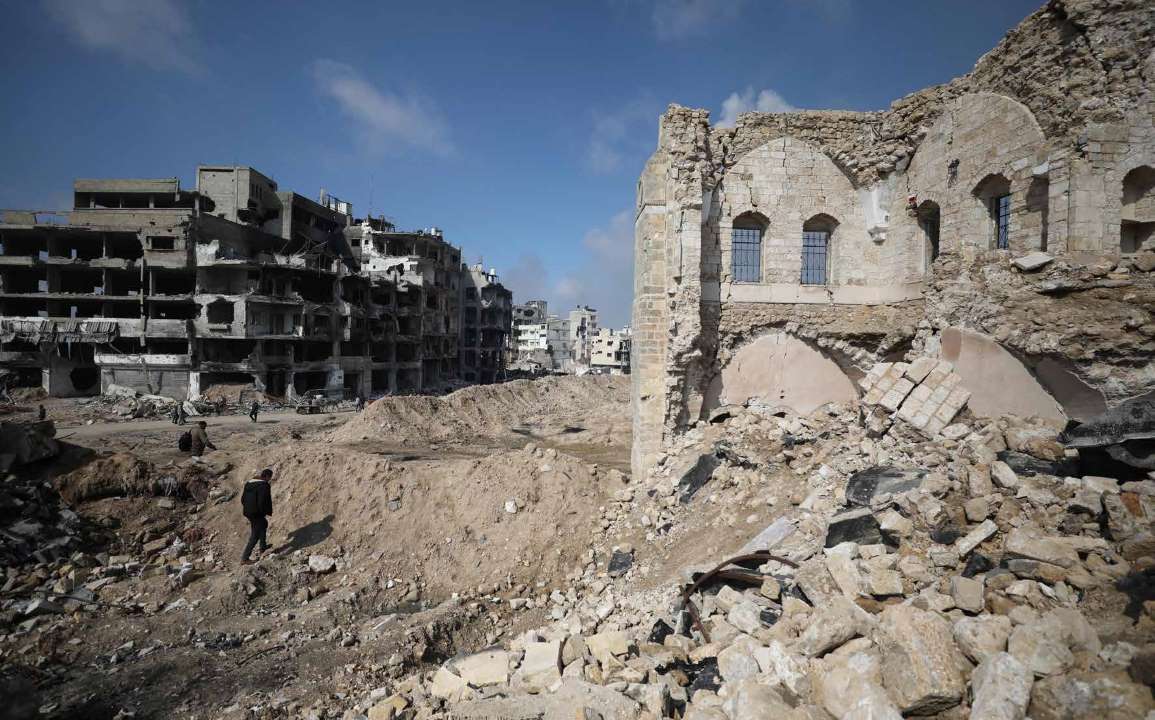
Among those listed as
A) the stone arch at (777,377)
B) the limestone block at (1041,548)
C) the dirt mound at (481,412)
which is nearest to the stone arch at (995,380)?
the stone arch at (777,377)

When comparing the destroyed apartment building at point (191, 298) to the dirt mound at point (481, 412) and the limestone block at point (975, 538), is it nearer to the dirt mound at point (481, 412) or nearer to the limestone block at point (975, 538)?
the dirt mound at point (481, 412)

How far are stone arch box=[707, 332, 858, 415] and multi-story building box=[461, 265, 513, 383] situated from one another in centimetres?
4385

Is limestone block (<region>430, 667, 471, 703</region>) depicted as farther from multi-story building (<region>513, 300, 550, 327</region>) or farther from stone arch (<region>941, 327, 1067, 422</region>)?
multi-story building (<region>513, 300, 550, 327</region>)

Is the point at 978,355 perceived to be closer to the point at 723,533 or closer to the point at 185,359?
the point at 723,533

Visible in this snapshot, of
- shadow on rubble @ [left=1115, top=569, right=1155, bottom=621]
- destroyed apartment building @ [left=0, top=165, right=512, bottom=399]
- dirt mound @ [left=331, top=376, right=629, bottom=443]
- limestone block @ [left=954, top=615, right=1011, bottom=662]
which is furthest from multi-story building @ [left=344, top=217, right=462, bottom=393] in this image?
shadow on rubble @ [left=1115, top=569, right=1155, bottom=621]

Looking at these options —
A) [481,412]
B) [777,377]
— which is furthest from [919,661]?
[481,412]

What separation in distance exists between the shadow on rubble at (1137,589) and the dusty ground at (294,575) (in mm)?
6474

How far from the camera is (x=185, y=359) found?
29.2m

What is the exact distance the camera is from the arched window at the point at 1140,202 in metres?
7.30

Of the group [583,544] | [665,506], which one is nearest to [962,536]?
[665,506]

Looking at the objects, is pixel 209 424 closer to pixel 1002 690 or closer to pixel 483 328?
pixel 1002 690

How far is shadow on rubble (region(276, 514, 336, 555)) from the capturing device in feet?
30.6

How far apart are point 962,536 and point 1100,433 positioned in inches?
87.6

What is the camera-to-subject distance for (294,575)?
8484 mm
